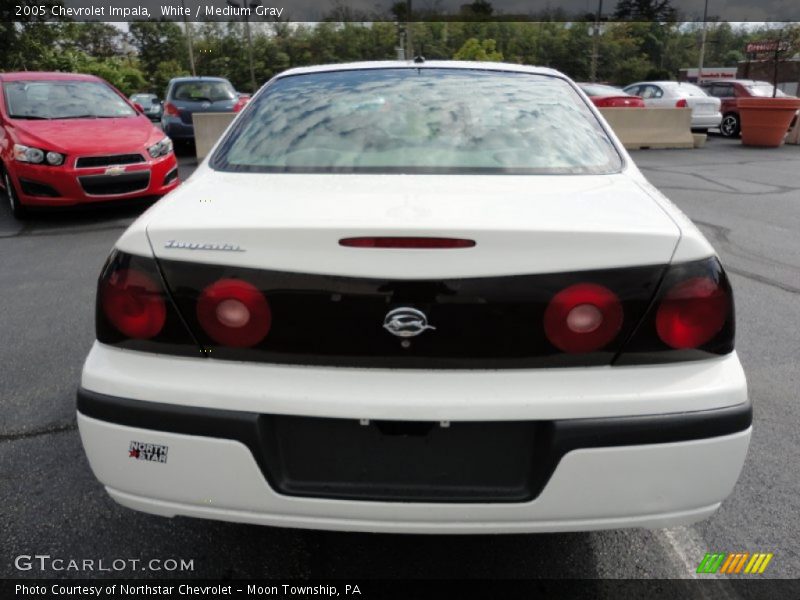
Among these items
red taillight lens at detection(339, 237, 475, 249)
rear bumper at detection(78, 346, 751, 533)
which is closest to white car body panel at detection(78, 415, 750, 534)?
rear bumper at detection(78, 346, 751, 533)

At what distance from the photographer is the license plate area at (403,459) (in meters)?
1.55

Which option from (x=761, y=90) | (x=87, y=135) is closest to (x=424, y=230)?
(x=87, y=135)

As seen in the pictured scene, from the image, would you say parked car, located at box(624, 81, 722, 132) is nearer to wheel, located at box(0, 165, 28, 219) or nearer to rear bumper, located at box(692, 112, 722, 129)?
rear bumper, located at box(692, 112, 722, 129)

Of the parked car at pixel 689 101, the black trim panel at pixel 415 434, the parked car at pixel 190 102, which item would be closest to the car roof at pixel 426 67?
the black trim panel at pixel 415 434

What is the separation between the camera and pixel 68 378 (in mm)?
3348

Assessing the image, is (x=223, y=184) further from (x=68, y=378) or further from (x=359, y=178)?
(x=68, y=378)

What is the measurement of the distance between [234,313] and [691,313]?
44.1 inches

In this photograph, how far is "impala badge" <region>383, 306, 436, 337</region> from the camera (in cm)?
155

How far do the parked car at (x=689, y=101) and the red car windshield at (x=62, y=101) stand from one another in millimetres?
Answer: 13120

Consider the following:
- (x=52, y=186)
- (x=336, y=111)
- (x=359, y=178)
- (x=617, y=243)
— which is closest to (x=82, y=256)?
(x=52, y=186)

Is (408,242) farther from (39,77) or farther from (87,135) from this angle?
(39,77)

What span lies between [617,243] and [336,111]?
49.3 inches

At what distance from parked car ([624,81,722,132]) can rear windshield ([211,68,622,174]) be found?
15.2 meters

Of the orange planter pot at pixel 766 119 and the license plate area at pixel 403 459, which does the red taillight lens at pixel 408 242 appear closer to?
the license plate area at pixel 403 459
